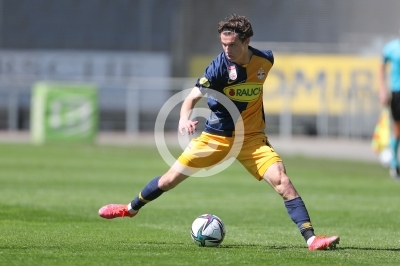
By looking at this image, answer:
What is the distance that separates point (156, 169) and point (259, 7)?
14367 millimetres

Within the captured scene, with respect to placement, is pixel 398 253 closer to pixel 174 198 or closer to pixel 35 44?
pixel 174 198

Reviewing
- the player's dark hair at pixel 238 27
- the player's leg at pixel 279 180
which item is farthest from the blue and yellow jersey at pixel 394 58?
Result: the player's dark hair at pixel 238 27

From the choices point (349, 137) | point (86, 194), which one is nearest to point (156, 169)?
point (86, 194)

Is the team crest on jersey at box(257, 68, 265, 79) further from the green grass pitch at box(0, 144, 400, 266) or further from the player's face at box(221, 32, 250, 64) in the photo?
the green grass pitch at box(0, 144, 400, 266)

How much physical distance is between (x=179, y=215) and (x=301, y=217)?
330 centimetres

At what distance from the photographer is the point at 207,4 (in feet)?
104

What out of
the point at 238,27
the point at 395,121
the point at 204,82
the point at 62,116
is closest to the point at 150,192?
the point at 204,82

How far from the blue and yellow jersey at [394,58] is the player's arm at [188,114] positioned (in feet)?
25.5

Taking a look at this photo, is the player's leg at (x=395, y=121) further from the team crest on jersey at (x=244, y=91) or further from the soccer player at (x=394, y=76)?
the team crest on jersey at (x=244, y=91)

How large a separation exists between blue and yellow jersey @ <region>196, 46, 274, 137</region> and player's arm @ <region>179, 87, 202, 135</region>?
0.25ft

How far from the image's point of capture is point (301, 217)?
25.8ft

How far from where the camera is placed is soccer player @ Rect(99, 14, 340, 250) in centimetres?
792

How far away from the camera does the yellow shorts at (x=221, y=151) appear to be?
823 cm

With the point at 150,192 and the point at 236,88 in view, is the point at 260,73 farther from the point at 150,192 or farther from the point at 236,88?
the point at 150,192
